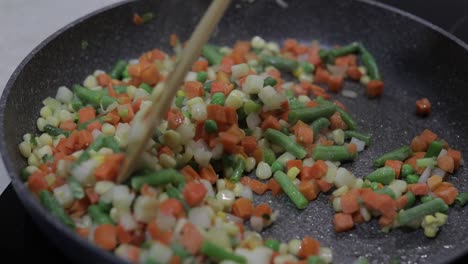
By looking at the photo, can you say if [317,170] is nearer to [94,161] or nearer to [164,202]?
[164,202]

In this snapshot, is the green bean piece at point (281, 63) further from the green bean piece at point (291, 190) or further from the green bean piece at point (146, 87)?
the green bean piece at point (291, 190)

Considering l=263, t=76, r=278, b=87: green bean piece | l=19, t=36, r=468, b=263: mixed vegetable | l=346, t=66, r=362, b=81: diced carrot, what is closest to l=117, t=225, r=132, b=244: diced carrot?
l=19, t=36, r=468, b=263: mixed vegetable

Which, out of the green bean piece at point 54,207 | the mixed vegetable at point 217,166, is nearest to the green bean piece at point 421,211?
the mixed vegetable at point 217,166

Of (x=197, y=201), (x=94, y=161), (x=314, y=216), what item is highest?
(x=94, y=161)

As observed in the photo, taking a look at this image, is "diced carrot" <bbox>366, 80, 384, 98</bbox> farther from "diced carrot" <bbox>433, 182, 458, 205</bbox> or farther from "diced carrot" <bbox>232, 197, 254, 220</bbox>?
"diced carrot" <bbox>232, 197, 254, 220</bbox>

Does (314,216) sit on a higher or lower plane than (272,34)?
lower

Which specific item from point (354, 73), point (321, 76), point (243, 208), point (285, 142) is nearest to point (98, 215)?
point (243, 208)

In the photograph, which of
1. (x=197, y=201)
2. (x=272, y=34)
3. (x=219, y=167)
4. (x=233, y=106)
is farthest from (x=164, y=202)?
(x=272, y=34)
